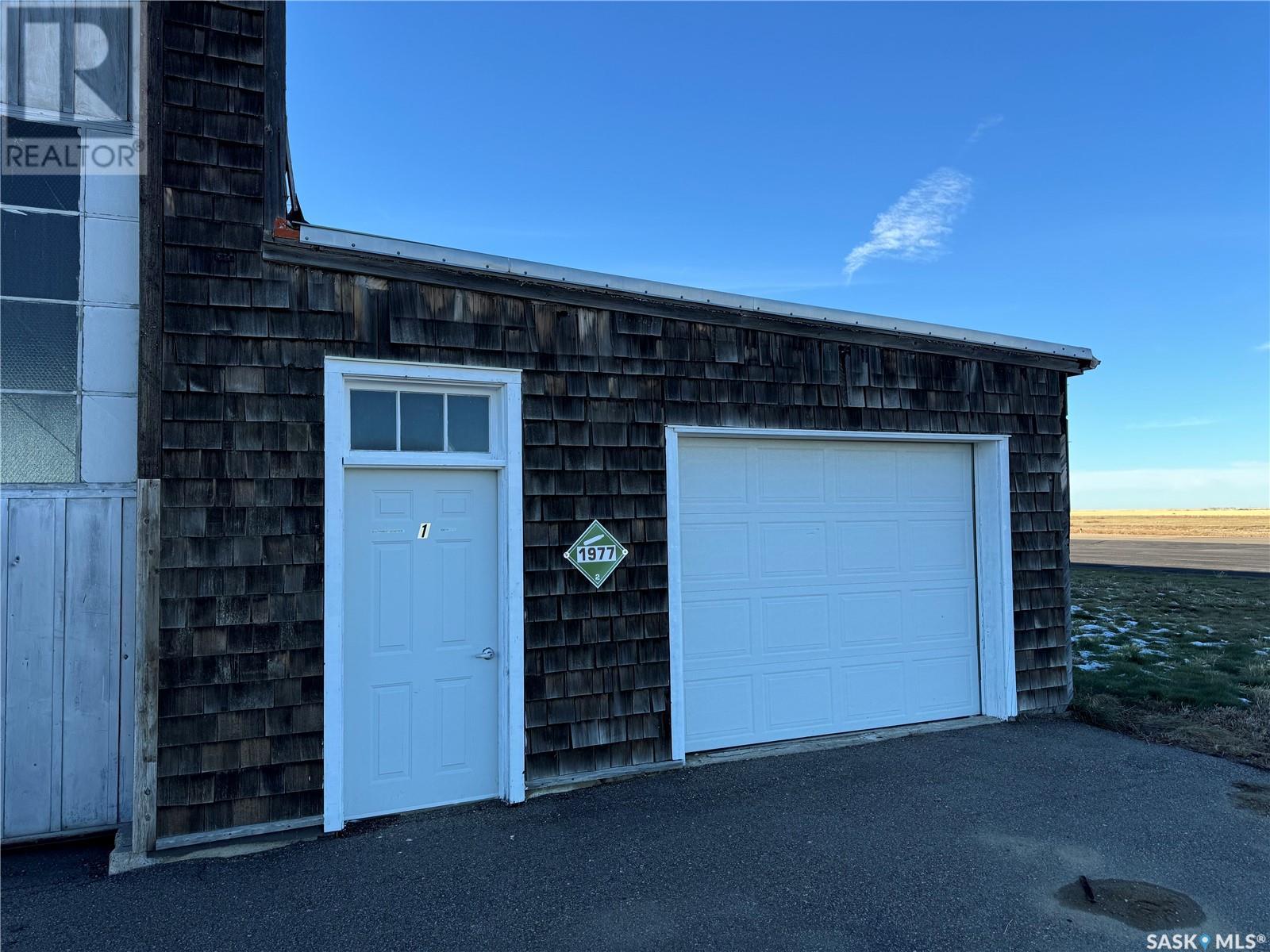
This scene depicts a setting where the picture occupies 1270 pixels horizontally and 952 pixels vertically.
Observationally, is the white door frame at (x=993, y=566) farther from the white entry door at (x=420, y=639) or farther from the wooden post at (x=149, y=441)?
the wooden post at (x=149, y=441)

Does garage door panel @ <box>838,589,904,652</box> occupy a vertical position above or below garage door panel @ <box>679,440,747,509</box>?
below

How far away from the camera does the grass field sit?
5762mm

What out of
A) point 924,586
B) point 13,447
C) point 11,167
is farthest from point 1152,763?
point 11,167

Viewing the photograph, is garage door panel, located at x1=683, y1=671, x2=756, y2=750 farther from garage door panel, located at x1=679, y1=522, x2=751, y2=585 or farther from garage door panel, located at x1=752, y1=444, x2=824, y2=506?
garage door panel, located at x1=752, y1=444, x2=824, y2=506

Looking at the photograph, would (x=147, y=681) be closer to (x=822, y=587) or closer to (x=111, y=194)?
(x=111, y=194)

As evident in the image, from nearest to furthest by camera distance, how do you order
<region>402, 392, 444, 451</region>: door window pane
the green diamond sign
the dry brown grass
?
1. <region>402, 392, 444, 451</region>: door window pane
2. the green diamond sign
3. the dry brown grass

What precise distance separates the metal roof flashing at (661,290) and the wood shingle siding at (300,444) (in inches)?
4.5

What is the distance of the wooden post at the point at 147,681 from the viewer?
376 cm

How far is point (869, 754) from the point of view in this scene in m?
5.30

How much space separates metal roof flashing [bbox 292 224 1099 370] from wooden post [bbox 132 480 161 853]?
5.51 feet

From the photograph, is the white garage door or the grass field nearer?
the white garage door

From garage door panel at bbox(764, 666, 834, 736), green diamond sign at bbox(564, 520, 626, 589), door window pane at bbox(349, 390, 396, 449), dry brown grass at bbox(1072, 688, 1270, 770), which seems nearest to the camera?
door window pane at bbox(349, 390, 396, 449)

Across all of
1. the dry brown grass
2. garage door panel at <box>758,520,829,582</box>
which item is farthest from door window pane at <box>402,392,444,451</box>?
the dry brown grass

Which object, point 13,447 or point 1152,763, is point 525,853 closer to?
point 13,447
